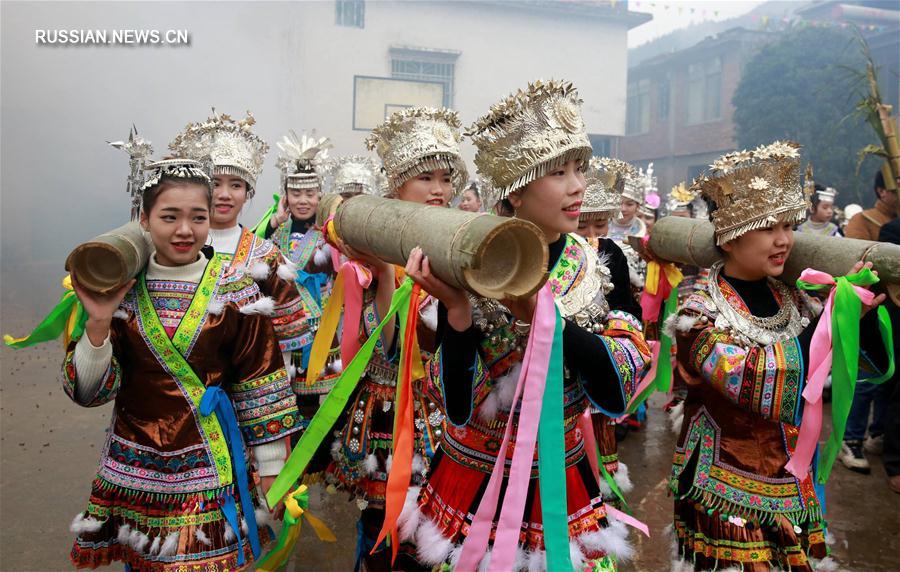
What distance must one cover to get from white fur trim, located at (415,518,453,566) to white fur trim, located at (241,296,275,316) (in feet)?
3.43

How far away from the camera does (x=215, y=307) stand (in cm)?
271

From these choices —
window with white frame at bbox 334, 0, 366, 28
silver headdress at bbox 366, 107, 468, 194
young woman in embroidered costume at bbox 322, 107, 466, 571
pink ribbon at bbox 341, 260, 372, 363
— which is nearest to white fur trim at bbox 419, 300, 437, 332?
young woman in embroidered costume at bbox 322, 107, 466, 571

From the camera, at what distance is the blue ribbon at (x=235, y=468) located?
2.66 m

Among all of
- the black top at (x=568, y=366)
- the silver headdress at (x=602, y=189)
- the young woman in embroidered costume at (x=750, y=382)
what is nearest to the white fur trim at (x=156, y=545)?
the black top at (x=568, y=366)

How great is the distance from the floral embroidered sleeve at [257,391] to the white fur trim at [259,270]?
0.46 meters

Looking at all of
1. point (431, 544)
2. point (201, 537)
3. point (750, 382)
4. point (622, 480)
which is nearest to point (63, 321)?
point (201, 537)

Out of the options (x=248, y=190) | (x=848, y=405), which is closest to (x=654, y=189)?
(x=248, y=190)

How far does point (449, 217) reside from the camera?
181cm

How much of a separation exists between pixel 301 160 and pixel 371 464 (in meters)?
3.35

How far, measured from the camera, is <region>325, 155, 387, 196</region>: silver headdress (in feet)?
22.6

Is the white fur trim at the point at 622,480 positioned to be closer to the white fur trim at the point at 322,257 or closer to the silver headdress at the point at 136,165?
the white fur trim at the point at 322,257

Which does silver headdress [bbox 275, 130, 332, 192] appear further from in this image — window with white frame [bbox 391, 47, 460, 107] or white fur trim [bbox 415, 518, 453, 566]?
window with white frame [bbox 391, 47, 460, 107]

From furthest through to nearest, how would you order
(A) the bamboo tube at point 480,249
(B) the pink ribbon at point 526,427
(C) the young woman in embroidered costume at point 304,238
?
Answer: (C) the young woman in embroidered costume at point 304,238, (B) the pink ribbon at point 526,427, (A) the bamboo tube at point 480,249

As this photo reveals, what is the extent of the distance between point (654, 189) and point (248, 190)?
5985 mm
